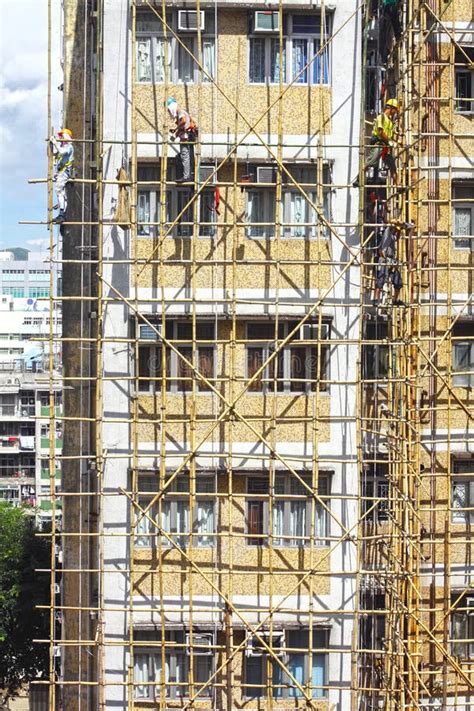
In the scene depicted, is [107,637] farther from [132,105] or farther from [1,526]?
[1,526]

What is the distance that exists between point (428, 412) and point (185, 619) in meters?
4.54

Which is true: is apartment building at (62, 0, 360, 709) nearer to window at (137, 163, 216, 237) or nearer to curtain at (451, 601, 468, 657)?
window at (137, 163, 216, 237)

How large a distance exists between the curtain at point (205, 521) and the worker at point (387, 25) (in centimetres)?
715

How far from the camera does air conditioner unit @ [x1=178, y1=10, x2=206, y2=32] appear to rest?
1502 cm

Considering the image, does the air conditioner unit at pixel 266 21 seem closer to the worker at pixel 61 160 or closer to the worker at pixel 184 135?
the worker at pixel 184 135

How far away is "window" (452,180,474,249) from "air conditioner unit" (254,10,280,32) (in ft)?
11.5

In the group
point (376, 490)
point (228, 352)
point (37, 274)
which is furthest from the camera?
point (37, 274)

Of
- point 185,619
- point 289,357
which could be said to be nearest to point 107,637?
point 185,619

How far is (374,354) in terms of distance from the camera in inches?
621

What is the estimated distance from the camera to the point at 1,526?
98.7 ft

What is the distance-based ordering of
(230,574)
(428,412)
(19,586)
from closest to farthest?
(230,574) < (428,412) < (19,586)

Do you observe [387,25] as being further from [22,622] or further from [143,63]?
[22,622]

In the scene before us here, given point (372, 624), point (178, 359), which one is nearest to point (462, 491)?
point (372, 624)

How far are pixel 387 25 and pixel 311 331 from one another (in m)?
4.82
